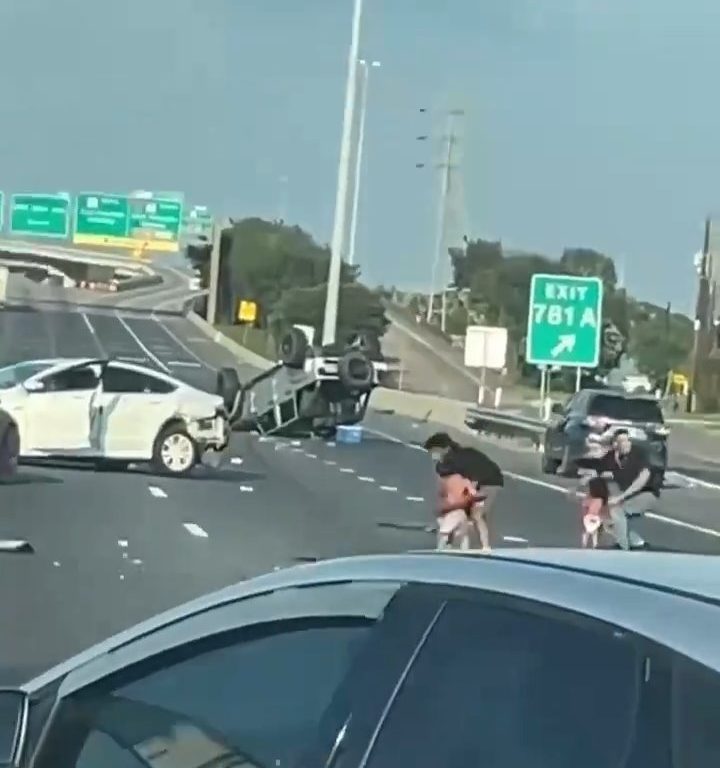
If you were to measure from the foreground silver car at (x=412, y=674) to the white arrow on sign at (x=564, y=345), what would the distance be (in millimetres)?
13917

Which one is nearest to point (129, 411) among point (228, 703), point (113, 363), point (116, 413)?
point (116, 413)

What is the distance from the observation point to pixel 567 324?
18500mm

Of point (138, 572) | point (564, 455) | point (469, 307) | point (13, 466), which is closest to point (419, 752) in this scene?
point (138, 572)

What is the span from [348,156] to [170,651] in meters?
15.9

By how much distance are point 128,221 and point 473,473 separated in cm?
406

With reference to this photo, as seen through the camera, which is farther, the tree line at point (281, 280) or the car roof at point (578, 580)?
the tree line at point (281, 280)

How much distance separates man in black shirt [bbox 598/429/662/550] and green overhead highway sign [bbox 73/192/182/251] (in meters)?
4.09

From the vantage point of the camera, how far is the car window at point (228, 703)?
3906 millimetres

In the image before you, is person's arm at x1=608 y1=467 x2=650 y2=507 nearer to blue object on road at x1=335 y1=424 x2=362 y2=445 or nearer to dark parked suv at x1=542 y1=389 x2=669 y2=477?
dark parked suv at x1=542 y1=389 x2=669 y2=477

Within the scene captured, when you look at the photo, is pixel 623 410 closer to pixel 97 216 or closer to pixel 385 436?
pixel 385 436

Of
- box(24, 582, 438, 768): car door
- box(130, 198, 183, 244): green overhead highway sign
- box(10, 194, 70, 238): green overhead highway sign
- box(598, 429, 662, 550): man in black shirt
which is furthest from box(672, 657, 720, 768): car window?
box(10, 194, 70, 238): green overhead highway sign

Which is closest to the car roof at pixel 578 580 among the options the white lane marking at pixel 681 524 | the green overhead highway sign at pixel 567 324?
the white lane marking at pixel 681 524

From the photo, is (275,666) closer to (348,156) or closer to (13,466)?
(13,466)

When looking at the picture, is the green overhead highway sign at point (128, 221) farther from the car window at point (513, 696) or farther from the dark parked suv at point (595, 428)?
the car window at point (513, 696)
